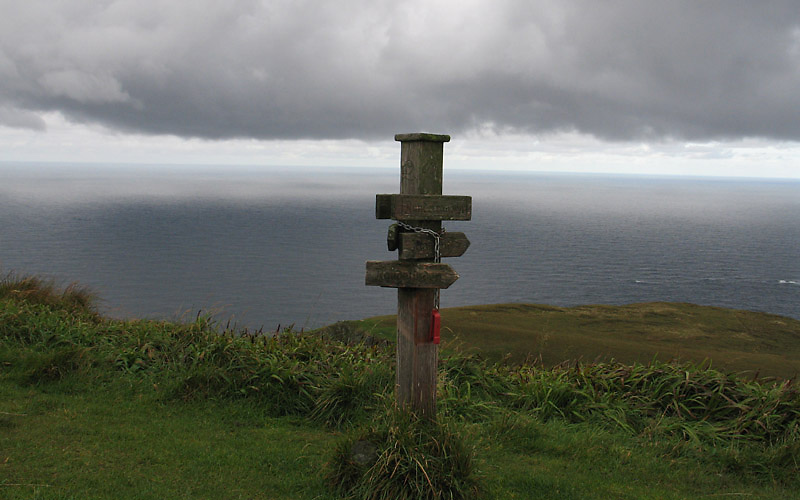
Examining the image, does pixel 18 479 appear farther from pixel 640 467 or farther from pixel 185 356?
pixel 640 467

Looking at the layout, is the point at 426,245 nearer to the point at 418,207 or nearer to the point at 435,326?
the point at 418,207

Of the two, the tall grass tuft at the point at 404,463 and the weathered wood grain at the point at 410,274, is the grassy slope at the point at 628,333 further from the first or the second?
the weathered wood grain at the point at 410,274

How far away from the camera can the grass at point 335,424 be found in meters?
6.06

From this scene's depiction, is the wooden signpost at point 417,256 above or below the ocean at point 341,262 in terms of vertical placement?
above

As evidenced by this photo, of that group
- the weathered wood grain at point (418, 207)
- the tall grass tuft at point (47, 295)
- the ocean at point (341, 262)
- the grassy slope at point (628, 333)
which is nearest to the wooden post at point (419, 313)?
the weathered wood grain at point (418, 207)

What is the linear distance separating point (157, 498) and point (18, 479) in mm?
1526

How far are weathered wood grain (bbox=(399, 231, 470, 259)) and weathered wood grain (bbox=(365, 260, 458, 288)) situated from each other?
127 millimetres

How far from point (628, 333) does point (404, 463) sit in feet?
113

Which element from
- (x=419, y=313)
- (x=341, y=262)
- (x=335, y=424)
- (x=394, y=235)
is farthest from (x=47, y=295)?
(x=341, y=262)

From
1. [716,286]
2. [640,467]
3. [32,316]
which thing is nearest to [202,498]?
[640,467]

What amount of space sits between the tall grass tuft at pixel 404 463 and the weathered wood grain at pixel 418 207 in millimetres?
2065

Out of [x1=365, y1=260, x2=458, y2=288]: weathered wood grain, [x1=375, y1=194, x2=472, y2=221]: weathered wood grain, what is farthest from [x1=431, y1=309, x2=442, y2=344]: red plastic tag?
[x1=375, y1=194, x2=472, y2=221]: weathered wood grain

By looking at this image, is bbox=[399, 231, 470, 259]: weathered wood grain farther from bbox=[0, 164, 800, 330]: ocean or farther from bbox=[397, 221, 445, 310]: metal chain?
bbox=[0, 164, 800, 330]: ocean

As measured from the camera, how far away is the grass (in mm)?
6062
